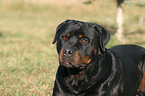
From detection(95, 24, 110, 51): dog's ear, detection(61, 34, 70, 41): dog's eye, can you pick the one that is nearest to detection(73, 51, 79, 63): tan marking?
detection(61, 34, 70, 41): dog's eye

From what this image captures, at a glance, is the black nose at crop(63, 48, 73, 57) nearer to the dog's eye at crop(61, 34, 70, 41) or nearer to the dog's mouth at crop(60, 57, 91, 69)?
the dog's mouth at crop(60, 57, 91, 69)

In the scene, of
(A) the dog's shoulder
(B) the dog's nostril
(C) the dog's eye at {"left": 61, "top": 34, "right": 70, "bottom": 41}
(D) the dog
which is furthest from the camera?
(A) the dog's shoulder

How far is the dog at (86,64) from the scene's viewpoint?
11.0 ft

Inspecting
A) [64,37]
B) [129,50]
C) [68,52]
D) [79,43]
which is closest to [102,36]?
[79,43]

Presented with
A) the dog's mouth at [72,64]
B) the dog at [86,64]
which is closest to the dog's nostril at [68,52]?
the dog at [86,64]

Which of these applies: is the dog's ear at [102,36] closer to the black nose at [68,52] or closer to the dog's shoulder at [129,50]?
the black nose at [68,52]

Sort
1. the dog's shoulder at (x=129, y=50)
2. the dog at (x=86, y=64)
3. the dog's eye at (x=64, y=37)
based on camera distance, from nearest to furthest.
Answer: the dog at (x=86, y=64), the dog's eye at (x=64, y=37), the dog's shoulder at (x=129, y=50)

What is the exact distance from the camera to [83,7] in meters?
23.1

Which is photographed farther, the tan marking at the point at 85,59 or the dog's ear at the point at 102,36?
the dog's ear at the point at 102,36

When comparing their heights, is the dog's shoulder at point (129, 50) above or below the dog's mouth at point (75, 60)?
below

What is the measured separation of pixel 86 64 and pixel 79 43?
11.4 inches

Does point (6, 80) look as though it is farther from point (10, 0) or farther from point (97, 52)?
point (10, 0)

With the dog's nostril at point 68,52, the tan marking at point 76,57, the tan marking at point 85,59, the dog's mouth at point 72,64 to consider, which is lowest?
the dog's mouth at point 72,64

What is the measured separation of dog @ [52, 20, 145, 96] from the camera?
11.0ft
